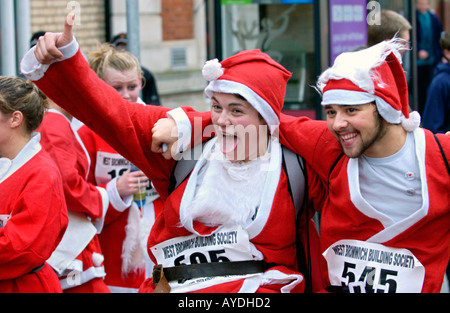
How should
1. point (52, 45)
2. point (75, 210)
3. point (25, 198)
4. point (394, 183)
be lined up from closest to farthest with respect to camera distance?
point (52, 45)
point (394, 183)
point (25, 198)
point (75, 210)

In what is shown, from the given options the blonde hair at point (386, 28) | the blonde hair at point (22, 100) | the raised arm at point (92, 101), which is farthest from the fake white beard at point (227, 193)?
the blonde hair at point (386, 28)

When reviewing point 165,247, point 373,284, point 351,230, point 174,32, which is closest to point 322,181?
point 351,230

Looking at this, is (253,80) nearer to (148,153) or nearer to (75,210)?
(148,153)

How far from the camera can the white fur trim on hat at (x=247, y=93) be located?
10.5 feet

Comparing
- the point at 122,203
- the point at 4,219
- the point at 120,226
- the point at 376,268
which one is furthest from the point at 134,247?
the point at 376,268

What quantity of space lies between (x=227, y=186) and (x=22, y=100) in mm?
1119

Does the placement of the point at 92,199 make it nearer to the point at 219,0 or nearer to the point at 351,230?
the point at 351,230

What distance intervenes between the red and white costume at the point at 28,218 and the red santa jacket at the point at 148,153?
1.45 ft

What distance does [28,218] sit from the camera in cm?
341

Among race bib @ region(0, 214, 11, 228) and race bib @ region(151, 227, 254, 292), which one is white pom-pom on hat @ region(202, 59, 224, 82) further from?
race bib @ region(0, 214, 11, 228)

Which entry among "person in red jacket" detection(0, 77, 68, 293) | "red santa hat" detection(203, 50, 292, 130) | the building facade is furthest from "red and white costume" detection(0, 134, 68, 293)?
the building facade

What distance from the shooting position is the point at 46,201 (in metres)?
3.46

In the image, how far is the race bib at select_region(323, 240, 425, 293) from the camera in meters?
3.05
